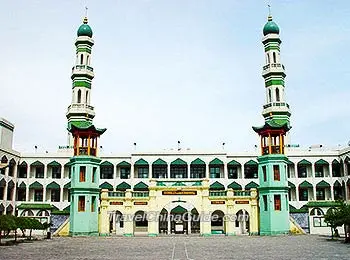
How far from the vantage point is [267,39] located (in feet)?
214

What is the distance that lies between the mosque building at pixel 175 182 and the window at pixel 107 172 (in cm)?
14

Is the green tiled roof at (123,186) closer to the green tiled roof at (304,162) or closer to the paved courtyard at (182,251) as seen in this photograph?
the green tiled roof at (304,162)

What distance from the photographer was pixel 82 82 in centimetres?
6372

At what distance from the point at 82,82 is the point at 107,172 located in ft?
43.9

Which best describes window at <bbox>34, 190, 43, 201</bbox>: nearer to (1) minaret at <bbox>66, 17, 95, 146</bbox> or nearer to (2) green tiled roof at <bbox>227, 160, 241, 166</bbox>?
(1) minaret at <bbox>66, 17, 95, 146</bbox>

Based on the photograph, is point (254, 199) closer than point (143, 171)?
Yes

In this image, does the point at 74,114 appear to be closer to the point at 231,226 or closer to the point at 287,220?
the point at 231,226

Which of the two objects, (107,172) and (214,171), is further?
(107,172)

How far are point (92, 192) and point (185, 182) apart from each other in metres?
9.70

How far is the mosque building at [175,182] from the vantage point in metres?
50.3

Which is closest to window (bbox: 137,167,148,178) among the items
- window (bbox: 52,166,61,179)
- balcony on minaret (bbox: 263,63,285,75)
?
window (bbox: 52,166,61,179)

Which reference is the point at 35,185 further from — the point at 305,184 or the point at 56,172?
the point at 305,184

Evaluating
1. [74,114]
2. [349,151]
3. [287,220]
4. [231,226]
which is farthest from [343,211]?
[74,114]

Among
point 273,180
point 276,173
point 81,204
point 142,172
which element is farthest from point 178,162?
point 81,204
